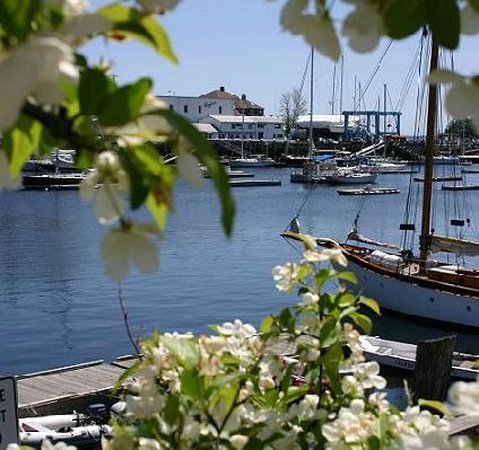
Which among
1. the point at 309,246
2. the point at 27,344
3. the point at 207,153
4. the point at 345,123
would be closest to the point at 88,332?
the point at 27,344

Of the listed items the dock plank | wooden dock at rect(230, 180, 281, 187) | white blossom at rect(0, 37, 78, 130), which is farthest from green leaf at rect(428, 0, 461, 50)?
wooden dock at rect(230, 180, 281, 187)

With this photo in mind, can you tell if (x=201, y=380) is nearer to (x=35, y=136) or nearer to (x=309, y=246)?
(x=309, y=246)

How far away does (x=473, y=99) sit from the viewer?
71 centimetres

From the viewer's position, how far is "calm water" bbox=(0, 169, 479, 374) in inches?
682

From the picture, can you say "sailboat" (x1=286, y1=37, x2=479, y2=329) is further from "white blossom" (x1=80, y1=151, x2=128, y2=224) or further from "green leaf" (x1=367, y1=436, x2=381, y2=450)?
"white blossom" (x1=80, y1=151, x2=128, y2=224)

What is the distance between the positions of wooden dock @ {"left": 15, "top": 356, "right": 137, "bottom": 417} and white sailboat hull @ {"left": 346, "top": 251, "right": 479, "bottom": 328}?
6.93 metres

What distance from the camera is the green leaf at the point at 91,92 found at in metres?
0.63

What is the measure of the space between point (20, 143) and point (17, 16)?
0.17 meters

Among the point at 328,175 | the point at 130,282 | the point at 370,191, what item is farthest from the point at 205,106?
the point at 130,282

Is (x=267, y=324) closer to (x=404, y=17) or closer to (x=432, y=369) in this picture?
(x=404, y=17)

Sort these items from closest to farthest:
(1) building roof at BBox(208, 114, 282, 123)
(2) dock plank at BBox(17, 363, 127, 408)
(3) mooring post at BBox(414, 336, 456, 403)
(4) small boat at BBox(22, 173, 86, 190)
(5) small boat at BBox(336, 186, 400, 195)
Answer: (3) mooring post at BBox(414, 336, 456, 403)
(2) dock plank at BBox(17, 363, 127, 408)
(4) small boat at BBox(22, 173, 86, 190)
(5) small boat at BBox(336, 186, 400, 195)
(1) building roof at BBox(208, 114, 282, 123)

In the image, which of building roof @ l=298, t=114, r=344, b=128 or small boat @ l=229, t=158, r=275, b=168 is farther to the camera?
building roof @ l=298, t=114, r=344, b=128

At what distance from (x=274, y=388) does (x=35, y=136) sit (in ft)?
3.61

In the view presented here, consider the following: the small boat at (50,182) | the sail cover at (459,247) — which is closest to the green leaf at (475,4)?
the sail cover at (459,247)
